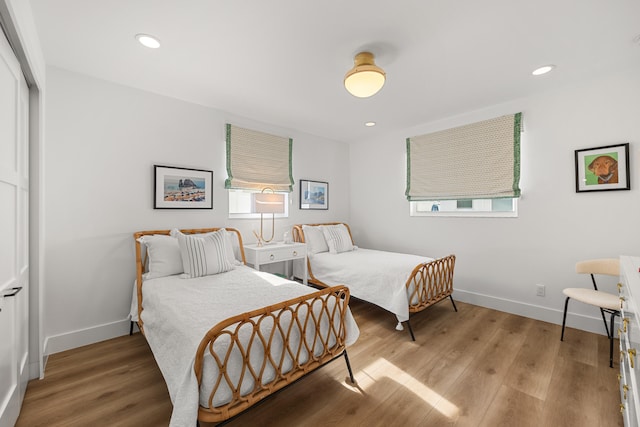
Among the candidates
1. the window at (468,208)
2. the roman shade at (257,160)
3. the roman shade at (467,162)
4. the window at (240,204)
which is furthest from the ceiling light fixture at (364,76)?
the window at (468,208)

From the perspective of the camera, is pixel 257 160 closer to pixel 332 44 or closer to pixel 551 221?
pixel 332 44

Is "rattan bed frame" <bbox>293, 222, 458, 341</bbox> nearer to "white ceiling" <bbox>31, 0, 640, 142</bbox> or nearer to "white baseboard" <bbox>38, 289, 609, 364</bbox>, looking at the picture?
"white baseboard" <bbox>38, 289, 609, 364</bbox>

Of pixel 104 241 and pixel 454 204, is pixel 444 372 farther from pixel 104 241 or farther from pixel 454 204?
pixel 104 241

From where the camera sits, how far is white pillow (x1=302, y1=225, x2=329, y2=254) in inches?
149

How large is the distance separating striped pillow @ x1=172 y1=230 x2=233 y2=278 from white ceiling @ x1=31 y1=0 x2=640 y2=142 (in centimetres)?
149

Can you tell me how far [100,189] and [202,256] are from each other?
3.76 ft

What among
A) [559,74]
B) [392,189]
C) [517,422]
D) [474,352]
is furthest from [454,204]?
[517,422]

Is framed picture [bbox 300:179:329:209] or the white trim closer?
the white trim

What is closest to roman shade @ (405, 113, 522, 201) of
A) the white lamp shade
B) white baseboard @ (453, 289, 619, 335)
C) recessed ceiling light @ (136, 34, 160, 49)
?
white baseboard @ (453, 289, 619, 335)

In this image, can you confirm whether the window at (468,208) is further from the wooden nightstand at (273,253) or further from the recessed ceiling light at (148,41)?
the recessed ceiling light at (148,41)

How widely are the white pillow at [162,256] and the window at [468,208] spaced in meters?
3.08

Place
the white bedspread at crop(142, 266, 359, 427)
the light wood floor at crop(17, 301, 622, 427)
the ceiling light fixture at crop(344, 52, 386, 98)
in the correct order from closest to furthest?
the white bedspread at crop(142, 266, 359, 427), the light wood floor at crop(17, 301, 622, 427), the ceiling light fixture at crop(344, 52, 386, 98)

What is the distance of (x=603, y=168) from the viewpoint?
256 centimetres

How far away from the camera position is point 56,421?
1.57m
